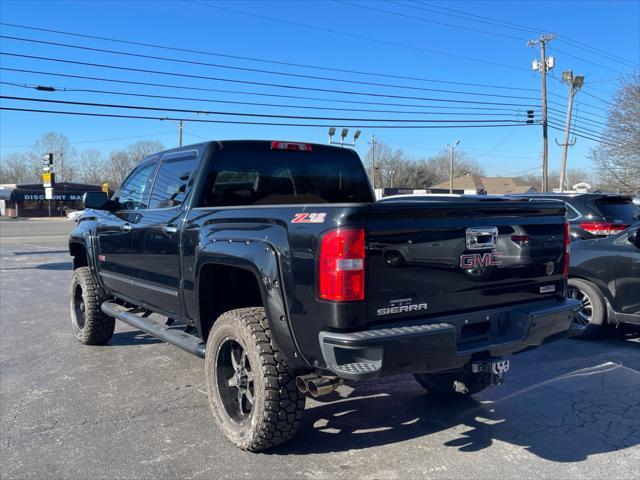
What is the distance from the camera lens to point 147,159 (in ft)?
17.9

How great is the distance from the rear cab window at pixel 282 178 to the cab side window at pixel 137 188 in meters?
1.07

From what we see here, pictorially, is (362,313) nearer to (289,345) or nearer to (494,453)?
(289,345)

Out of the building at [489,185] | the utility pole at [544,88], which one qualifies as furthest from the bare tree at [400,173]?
the utility pole at [544,88]

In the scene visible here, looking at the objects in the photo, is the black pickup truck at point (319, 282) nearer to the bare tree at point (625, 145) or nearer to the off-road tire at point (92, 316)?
the off-road tire at point (92, 316)

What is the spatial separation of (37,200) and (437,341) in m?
69.2

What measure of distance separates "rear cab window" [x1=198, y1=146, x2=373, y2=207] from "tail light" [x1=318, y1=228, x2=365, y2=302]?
1.72m

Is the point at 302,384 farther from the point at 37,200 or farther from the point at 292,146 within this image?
the point at 37,200

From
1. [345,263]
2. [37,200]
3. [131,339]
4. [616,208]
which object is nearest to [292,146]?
[345,263]

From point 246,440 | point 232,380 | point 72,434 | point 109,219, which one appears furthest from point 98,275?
point 246,440

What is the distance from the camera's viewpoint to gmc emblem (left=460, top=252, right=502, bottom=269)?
3279 millimetres

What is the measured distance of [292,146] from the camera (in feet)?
16.0

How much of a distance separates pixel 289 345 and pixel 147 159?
305 centimetres

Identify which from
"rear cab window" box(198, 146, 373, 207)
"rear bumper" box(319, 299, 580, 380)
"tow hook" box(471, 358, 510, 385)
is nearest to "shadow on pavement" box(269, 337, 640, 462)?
"tow hook" box(471, 358, 510, 385)

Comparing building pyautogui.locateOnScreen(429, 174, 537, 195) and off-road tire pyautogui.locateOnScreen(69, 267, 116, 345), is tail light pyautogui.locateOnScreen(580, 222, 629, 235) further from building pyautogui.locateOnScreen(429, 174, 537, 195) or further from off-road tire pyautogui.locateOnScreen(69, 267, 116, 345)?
building pyautogui.locateOnScreen(429, 174, 537, 195)
